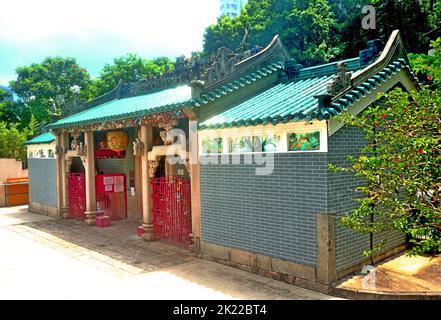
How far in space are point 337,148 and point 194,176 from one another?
3397 mm

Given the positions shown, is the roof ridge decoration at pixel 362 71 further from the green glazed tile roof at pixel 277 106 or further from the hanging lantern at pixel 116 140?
the hanging lantern at pixel 116 140

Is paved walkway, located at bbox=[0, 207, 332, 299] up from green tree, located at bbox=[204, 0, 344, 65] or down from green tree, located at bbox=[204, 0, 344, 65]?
down

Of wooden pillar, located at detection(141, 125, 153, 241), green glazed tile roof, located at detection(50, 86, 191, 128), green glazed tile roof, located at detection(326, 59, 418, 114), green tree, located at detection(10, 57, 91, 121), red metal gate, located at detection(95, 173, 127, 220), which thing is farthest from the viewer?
green tree, located at detection(10, 57, 91, 121)

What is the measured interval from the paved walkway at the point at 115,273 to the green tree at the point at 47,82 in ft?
91.0

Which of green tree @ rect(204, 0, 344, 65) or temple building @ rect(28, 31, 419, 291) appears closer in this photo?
temple building @ rect(28, 31, 419, 291)

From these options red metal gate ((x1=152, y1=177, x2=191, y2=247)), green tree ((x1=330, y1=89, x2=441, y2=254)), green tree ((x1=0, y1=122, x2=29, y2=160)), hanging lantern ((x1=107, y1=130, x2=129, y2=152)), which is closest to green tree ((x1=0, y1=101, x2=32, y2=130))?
green tree ((x1=0, y1=122, x2=29, y2=160))

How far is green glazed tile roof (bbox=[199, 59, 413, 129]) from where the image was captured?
643cm

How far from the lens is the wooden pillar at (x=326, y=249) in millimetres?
6414

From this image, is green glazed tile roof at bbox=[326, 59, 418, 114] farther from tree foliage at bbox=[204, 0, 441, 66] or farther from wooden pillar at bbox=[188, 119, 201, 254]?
tree foliage at bbox=[204, 0, 441, 66]

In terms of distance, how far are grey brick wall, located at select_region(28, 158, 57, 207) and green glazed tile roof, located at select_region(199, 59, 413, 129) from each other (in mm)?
9656

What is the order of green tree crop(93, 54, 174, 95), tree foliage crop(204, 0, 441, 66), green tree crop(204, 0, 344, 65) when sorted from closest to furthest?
tree foliage crop(204, 0, 441, 66) < green tree crop(204, 0, 344, 65) < green tree crop(93, 54, 174, 95)

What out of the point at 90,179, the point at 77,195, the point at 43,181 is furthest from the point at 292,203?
the point at 43,181

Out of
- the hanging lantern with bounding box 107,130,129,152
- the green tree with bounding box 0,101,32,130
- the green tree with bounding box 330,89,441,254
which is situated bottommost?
the green tree with bounding box 330,89,441,254

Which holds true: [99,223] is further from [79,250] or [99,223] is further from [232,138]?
[232,138]
